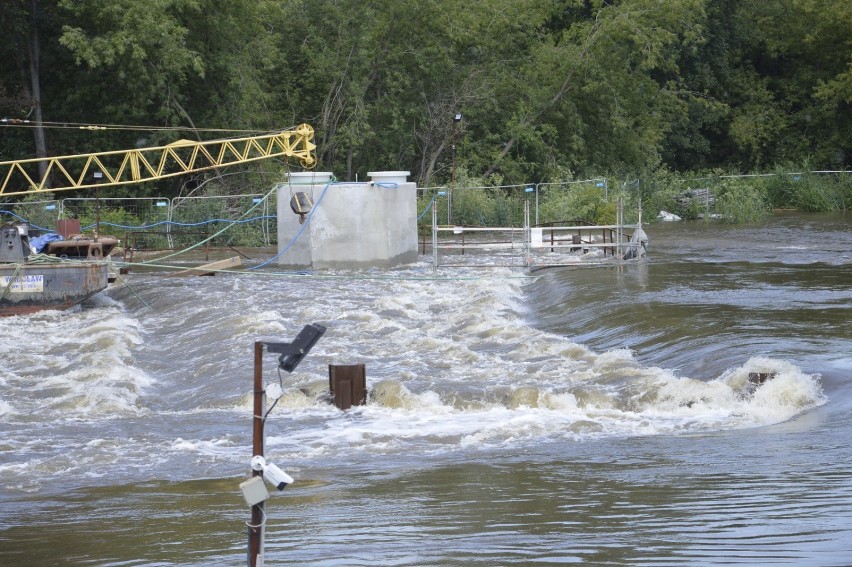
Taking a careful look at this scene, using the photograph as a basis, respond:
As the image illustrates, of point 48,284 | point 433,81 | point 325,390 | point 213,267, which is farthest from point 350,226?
point 433,81

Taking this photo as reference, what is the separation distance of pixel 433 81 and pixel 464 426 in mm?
37554

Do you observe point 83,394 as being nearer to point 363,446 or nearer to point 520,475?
point 363,446

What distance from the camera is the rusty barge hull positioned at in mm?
25312

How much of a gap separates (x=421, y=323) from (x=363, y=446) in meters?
9.12

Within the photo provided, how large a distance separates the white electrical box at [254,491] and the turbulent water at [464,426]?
1383mm

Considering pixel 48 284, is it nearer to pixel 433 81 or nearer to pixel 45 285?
pixel 45 285

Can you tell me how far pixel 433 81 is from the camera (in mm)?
49719

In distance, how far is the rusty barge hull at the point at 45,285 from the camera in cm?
2531

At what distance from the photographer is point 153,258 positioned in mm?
34656

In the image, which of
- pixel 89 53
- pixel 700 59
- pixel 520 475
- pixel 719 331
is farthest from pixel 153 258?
pixel 700 59

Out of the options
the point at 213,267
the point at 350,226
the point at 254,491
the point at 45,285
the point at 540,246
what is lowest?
the point at 254,491

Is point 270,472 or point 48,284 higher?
point 48,284

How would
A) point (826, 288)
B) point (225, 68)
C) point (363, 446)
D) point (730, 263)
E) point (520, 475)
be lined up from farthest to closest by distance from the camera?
point (225, 68) < point (730, 263) < point (826, 288) < point (363, 446) < point (520, 475)

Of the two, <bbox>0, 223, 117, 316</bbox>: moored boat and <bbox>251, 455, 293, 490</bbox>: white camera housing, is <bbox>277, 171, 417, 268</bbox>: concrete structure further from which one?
<bbox>251, 455, 293, 490</bbox>: white camera housing
